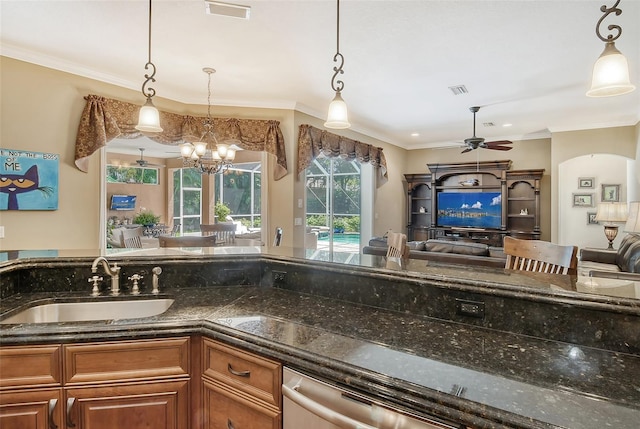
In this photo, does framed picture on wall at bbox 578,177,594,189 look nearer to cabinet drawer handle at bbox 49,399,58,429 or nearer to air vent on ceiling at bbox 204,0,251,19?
air vent on ceiling at bbox 204,0,251,19

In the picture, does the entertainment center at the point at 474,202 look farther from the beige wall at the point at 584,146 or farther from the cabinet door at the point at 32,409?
the cabinet door at the point at 32,409

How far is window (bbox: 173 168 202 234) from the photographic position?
388 inches

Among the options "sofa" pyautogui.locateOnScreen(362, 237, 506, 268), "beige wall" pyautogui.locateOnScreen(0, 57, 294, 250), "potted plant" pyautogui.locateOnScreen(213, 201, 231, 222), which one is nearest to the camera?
"beige wall" pyautogui.locateOnScreen(0, 57, 294, 250)

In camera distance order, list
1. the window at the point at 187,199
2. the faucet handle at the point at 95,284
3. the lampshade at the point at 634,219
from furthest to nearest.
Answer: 1. the window at the point at 187,199
2. the lampshade at the point at 634,219
3. the faucet handle at the point at 95,284

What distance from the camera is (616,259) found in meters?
4.76

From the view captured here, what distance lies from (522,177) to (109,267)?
7080mm

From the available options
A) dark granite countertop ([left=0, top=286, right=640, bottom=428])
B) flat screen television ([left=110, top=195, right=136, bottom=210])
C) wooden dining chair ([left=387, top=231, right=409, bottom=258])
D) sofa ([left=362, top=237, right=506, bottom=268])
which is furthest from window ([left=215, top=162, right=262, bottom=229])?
dark granite countertop ([left=0, top=286, right=640, bottom=428])

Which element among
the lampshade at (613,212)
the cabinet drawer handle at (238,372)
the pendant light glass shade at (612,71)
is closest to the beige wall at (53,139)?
the cabinet drawer handle at (238,372)

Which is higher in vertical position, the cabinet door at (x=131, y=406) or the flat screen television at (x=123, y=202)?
the flat screen television at (x=123, y=202)

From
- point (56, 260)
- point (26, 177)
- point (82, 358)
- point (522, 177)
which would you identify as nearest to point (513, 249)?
point (82, 358)

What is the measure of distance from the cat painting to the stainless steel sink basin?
2.15 m

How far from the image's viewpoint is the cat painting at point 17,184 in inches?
127

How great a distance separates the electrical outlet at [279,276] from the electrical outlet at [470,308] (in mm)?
969

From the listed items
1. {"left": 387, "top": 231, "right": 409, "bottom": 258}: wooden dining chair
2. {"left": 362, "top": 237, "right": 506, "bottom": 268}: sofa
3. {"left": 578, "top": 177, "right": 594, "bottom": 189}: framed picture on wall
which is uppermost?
{"left": 578, "top": 177, "right": 594, "bottom": 189}: framed picture on wall
